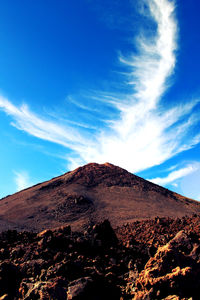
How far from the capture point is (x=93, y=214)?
36844 mm

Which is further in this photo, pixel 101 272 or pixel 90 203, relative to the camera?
pixel 90 203

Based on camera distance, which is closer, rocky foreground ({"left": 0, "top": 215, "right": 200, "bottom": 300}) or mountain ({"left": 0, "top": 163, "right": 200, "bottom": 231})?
rocky foreground ({"left": 0, "top": 215, "right": 200, "bottom": 300})

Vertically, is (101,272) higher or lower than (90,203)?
lower

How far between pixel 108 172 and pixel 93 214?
69.0 ft

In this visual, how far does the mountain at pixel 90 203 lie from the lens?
114 ft

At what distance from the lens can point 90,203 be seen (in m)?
41.3

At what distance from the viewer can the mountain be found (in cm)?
3466

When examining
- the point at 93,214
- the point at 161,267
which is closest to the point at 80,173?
the point at 93,214

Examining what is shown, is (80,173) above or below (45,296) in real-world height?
above

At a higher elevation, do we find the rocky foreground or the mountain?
the mountain

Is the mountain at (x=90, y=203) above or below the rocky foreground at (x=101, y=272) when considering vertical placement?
above

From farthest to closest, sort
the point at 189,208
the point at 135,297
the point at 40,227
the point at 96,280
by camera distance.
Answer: the point at 189,208
the point at 40,227
the point at 96,280
the point at 135,297

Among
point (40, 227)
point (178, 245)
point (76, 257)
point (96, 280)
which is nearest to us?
point (96, 280)

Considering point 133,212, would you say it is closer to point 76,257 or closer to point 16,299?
point 76,257
